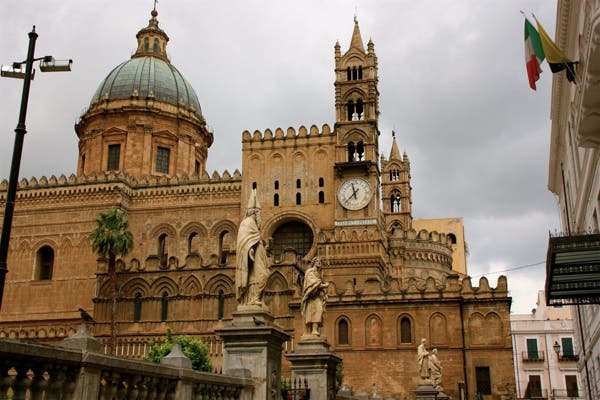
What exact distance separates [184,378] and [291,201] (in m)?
40.7

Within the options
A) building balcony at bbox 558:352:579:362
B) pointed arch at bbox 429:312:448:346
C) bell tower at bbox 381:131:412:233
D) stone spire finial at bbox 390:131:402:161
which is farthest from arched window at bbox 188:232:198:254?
stone spire finial at bbox 390:131:402:161

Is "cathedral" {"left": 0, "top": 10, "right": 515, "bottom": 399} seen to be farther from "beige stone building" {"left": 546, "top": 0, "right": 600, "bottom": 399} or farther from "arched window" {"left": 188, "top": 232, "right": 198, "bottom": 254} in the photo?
"beige stone building" {"left": 546, "top": 0, "right": 600, "bottom": 399}

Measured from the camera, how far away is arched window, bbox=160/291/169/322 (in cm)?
4356

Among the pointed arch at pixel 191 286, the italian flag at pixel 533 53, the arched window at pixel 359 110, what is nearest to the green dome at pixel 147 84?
the arched window at pixel 359 110

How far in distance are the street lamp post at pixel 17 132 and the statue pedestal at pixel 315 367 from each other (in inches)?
272

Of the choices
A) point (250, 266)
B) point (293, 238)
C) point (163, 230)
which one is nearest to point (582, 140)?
point (250, 266)

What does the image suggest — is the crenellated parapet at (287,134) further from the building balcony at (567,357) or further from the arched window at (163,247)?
the building balcony at (567,357)

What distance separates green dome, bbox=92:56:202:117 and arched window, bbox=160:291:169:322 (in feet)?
72.4

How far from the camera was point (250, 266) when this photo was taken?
12109 millimetres

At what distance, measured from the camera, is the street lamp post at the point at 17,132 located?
9870mm

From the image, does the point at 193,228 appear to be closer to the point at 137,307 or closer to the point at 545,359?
the point at 137,307

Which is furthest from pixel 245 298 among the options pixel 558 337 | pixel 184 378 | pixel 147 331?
pixel 558 337

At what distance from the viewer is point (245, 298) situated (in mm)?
12078

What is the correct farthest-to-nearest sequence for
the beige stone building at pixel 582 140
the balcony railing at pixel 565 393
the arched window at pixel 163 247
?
1. the arched window at pixel 163 247
2. the balcony railing at pixel 565 393
3. the beige stone building at pixel 582 140
